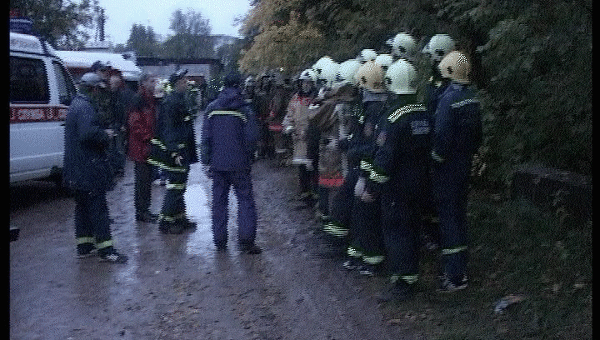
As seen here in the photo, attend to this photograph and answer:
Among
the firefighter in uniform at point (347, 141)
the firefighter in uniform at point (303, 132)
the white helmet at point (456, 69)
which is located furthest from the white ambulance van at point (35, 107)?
the white helmet at point (456, 69)

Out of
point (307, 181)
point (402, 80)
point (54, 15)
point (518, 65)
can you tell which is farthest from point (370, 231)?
point (54, 15)

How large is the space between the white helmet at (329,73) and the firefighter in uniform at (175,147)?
1849mm

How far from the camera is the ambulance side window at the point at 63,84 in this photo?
519 inches

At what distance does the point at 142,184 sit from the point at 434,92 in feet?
15.4

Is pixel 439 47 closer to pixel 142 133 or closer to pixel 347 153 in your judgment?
pixel 347 153

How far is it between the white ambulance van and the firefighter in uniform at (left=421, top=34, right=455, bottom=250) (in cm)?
637

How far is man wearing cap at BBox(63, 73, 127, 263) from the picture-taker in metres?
8.36

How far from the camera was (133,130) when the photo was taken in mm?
11016

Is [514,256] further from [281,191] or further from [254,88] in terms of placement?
[254,88]

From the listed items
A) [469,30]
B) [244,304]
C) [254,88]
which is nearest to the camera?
[244,304]

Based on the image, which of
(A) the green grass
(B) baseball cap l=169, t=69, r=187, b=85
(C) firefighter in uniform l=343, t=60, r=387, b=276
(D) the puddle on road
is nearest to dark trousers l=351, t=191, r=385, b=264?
(C) firefighter in uniform l=343, t=60, r=387, b=276

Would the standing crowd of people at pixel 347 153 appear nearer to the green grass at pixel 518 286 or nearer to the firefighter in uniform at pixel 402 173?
the firefighter in uniform at pixel 402 173
